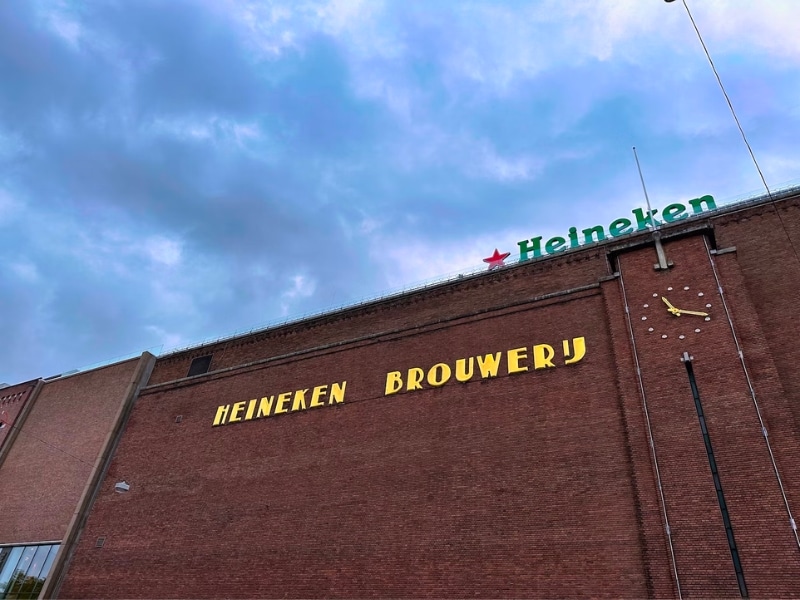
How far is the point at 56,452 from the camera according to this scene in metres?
32.1

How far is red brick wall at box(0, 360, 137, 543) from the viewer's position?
29219mm

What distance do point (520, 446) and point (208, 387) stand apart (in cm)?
1807

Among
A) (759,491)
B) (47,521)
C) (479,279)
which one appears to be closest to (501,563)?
(759,491)

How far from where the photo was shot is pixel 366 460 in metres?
22.4

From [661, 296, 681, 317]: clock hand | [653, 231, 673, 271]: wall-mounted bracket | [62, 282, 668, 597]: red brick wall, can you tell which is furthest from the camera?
[653, 231, 673, 271]: wall-mounted bracket

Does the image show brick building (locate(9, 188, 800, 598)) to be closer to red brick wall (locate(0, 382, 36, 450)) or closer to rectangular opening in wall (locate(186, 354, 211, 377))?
rectangular opening in wall (locate(186, 354, 211, 377))

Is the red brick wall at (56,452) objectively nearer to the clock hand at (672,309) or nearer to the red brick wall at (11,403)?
the red brick wall at (11,403)

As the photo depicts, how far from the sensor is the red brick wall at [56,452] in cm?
2922

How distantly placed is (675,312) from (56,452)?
108 ft

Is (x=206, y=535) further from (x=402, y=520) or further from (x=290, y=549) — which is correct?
(x=402, y=520)

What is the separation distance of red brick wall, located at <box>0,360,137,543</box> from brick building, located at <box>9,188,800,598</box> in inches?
86.0

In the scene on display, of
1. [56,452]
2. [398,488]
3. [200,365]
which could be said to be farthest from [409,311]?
[56,452]

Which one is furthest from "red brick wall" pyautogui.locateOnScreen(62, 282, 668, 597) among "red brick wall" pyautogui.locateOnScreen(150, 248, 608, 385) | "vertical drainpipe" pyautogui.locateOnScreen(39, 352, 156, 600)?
"red brick wall" pyautogui.locateOnScreen(150, 248, 608, 385)

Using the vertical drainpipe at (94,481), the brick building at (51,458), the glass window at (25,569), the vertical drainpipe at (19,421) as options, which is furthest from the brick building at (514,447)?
the vertical drainpipe at (19,421)
